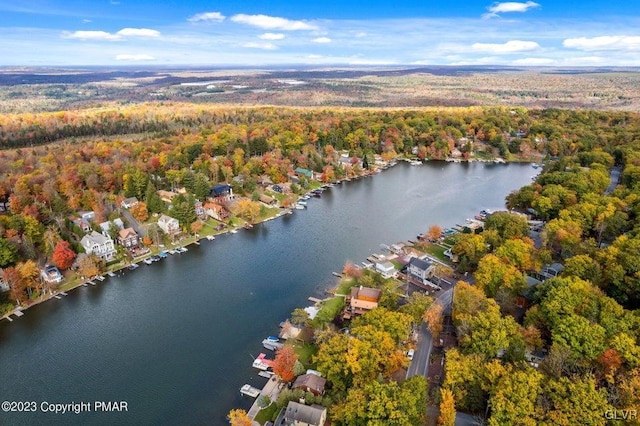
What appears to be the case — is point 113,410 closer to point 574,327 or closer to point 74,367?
point 74,367

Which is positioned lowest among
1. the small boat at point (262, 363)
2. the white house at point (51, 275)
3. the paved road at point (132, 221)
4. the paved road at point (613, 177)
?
the small boat at point (262, 363)

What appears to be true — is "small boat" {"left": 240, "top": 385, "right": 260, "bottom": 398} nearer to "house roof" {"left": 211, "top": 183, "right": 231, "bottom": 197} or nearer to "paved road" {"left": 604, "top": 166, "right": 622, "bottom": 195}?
"house roof" {"left": 211, "top": 183, "right": 231, "bottom": 197}

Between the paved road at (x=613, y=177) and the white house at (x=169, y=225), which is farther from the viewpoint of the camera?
the paved road at (x=613, y=177)

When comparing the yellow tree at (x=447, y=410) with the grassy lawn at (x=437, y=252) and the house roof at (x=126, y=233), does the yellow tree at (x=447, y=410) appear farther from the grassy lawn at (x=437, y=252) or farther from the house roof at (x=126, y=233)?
the house roof at (x=126, y=233)

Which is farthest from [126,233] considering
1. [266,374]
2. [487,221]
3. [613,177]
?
[613,177]

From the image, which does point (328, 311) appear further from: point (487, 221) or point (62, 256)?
point (62, 256)

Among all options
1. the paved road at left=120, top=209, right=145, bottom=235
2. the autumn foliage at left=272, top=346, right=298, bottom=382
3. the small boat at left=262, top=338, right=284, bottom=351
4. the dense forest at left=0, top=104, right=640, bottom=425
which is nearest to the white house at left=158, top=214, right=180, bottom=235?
the dense forest at left=0, top=104, right=640, bottom=425

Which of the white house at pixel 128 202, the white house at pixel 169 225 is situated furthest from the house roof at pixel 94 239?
the white house at pixel 128 202

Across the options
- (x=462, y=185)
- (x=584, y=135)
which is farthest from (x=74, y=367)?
(x=584, y=135)
